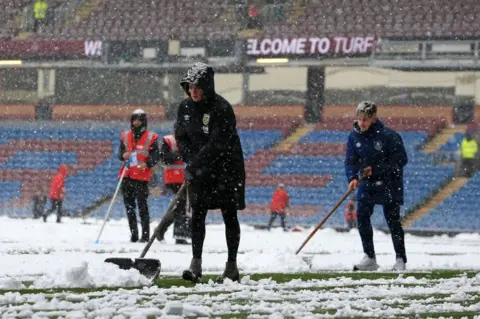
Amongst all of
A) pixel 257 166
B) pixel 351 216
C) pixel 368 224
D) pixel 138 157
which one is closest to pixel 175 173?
pixel 138 157

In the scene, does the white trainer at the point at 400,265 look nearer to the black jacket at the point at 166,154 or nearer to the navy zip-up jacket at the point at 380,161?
the navy zip-up jacket at the point at 380,161

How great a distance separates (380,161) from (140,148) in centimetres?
475

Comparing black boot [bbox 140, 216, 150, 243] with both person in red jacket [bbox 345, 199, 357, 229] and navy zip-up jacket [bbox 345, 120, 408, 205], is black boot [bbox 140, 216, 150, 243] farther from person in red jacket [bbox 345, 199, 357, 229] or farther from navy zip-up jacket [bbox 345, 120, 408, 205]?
person in red jacket [bbox 345, 199, 357, 229]

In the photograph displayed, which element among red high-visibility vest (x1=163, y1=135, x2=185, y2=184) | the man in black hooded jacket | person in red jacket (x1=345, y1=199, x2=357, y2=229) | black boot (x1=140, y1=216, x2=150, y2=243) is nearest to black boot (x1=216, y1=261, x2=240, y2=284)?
the man in black hooded jacket

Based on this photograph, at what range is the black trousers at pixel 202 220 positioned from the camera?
798cm

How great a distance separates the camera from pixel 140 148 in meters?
14.3

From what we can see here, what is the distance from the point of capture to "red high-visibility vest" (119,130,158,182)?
1428 centimetres

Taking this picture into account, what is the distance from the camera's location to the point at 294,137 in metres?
29.9

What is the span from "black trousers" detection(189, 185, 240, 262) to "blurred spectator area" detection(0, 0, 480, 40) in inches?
842

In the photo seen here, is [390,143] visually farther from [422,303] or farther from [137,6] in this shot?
[137,6]

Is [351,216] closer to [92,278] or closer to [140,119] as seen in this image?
[140,119]

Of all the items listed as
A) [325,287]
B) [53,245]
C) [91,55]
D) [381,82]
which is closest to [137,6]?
[91,55]

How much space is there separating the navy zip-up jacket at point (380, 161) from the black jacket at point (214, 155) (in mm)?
2563

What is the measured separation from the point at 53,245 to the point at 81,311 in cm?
757
